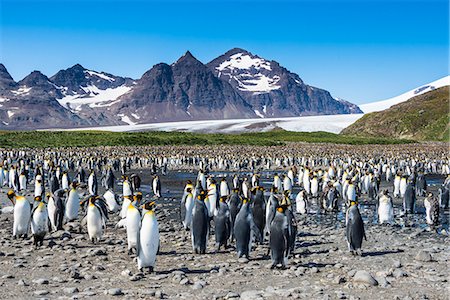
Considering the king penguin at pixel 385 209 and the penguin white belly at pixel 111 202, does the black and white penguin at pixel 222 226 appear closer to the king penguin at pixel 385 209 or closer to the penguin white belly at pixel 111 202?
the king penguin at pixel 385 209

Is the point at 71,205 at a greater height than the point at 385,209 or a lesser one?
greater

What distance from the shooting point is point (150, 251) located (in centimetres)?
715

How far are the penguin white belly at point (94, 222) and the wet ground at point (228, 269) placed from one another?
0.21 meters

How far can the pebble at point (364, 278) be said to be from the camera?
21.2ft

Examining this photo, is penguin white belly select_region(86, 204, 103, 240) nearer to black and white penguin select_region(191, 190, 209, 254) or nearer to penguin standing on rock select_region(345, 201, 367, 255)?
black and white penguin select_region(191, 190, 209, 254)

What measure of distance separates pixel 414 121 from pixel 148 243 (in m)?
69.2

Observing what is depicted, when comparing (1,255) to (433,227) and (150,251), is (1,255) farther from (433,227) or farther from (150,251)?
(433,227)

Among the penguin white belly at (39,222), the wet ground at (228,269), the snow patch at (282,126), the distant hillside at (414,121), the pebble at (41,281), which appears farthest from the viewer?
the snow patch at (282,126)

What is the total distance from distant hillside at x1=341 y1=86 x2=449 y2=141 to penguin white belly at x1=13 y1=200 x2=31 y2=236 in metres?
58.3

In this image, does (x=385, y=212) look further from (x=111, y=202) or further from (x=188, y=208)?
(x=111, y=202)


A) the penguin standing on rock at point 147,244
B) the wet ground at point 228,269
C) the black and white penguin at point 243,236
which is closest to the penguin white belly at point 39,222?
the wet ground at point 228,269

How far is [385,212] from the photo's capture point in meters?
11.0

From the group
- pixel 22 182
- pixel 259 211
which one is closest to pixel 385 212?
pixel 259 211

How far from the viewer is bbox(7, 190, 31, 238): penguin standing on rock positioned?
907 cm
